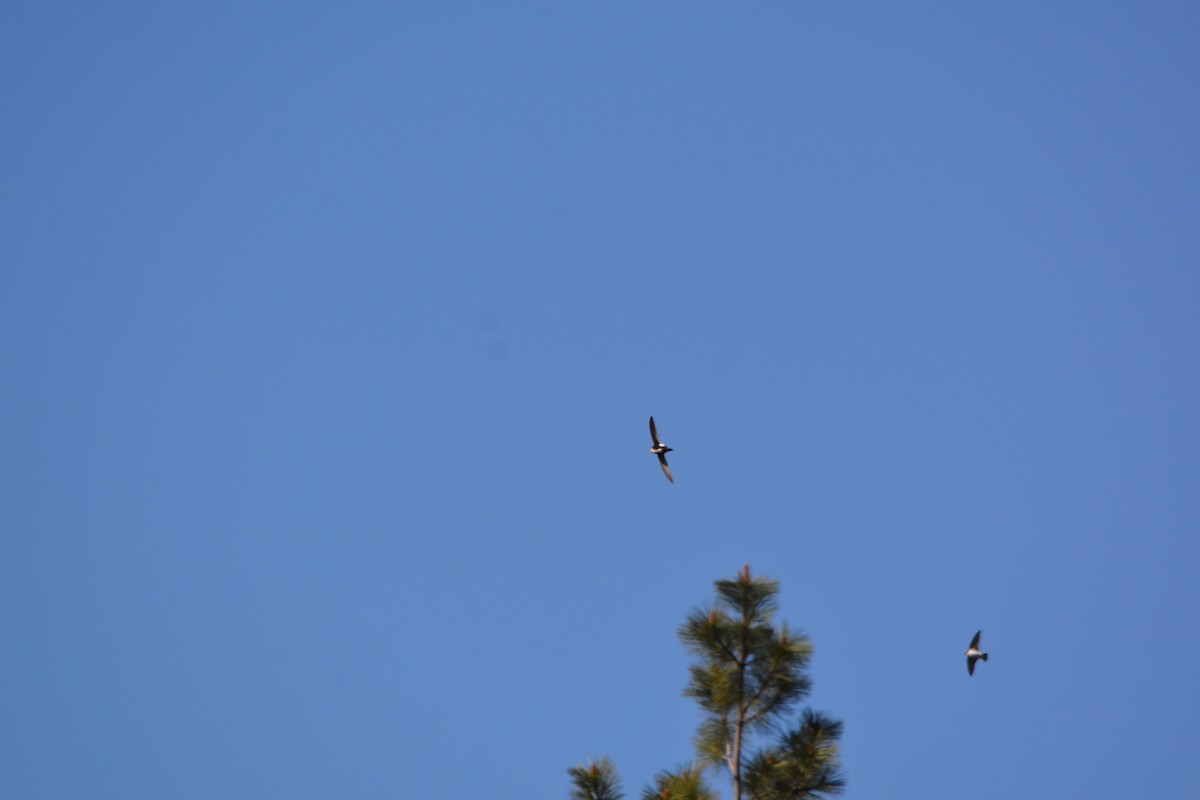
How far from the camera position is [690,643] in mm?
17641

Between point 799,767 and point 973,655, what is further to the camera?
point 973,655

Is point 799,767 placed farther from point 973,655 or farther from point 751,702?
point 973,655

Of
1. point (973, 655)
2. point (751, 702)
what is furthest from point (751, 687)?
point (973, 655)

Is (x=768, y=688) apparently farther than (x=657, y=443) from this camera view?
No

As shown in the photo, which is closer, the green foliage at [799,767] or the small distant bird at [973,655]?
the green foliage at [799,767]

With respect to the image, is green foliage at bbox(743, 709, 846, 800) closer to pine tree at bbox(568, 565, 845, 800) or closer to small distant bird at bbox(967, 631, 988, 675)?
pine tree at bbox(568, 565, 845, 800)

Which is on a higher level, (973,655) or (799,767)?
(973,655)

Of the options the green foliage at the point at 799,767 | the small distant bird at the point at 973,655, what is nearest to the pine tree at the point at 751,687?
the green foliage at the point at 799,767

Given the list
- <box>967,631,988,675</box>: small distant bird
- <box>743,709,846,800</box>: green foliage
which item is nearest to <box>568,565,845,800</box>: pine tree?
<box>743,709,846,800</box>: green foliage

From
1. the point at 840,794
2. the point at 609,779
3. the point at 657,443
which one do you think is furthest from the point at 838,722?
the point at 657,443

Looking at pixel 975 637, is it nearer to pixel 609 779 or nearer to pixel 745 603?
pixel 745 603

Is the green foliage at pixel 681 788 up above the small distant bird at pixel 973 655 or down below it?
below

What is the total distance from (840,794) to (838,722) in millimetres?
889

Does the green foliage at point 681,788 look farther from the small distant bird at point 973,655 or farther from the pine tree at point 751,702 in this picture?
the small distant bird at point 973,655
